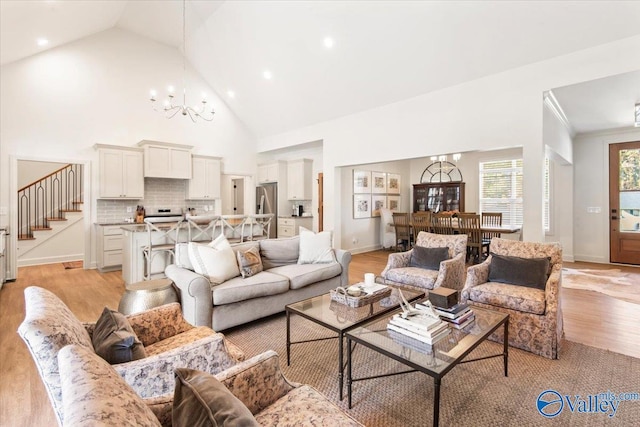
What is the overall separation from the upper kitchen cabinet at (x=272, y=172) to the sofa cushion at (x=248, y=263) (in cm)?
463

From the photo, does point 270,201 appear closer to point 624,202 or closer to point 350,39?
point 350,39

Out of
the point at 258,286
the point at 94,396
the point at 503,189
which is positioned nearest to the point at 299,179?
the point at 258,286

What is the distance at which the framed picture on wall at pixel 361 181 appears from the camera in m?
7.52

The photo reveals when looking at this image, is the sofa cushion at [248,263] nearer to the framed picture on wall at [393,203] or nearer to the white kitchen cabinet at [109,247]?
the white kitchen cabinet at [109,247]

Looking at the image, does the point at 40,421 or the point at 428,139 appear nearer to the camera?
the point at 40,421

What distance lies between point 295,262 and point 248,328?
105 centimetres

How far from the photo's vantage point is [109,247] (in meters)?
5.70

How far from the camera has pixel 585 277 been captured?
4.95 metres

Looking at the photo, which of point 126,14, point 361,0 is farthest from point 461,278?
point 126,14

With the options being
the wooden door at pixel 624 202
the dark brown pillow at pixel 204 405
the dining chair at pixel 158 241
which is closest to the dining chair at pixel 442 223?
the wooden door at pixel 624 202

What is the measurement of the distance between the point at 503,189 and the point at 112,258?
8.59m

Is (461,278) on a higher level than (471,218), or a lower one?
lower

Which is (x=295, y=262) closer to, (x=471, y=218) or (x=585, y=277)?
(x=471, y=218)

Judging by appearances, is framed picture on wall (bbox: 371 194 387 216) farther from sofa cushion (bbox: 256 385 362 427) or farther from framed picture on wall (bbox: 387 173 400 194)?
sofa cushion (bbox: 256 385 362 427)
